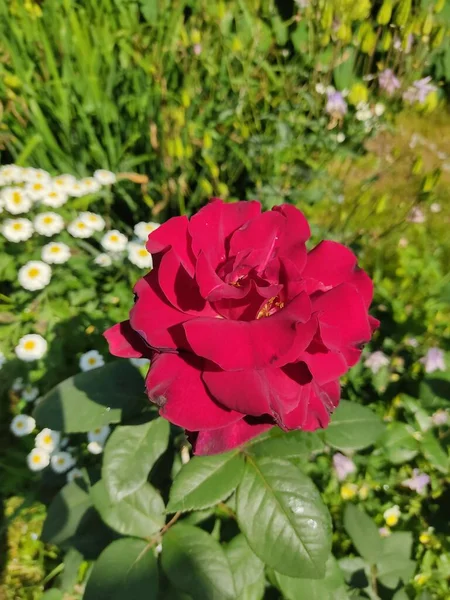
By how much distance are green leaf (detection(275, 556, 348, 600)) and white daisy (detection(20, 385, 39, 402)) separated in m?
0.92

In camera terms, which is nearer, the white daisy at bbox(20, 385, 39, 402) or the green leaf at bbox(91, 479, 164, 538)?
the green leaf at bbox(91, 479, 164, 538)

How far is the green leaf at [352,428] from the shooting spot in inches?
27.6

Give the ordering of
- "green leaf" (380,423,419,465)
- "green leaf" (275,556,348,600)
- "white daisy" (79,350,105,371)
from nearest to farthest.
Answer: "green leaf" (275,556,348,600) < "green leaf" (380,423,419,465) < "white daisy" (79,350,105,371)

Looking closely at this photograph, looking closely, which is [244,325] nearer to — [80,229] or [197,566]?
[197,566]

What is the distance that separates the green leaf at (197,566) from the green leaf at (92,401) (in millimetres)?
199

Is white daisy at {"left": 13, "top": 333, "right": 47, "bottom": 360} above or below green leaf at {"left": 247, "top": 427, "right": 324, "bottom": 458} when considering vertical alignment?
below

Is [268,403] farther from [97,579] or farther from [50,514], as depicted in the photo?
[50,514]

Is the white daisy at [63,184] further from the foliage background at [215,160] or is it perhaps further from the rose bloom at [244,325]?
the rose bloom at [244,325]

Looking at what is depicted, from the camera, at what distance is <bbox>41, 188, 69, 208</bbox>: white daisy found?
154cm

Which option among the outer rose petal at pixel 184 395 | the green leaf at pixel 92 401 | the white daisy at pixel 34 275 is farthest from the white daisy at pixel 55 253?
the outer rose petal at pixel 184 395

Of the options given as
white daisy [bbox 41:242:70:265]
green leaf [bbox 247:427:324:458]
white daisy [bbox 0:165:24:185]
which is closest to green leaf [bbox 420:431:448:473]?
green leaf [bbox 247:427:324:458]

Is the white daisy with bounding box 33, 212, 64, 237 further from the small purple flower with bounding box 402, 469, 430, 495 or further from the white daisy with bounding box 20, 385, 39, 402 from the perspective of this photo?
the small purple flower with bounding box 402, 469, 430, 495

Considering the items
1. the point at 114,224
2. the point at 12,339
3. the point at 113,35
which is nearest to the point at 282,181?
the point at 114,224

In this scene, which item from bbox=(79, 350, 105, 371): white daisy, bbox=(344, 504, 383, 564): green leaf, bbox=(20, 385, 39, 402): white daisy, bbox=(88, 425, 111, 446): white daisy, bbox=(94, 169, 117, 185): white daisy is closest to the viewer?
bbox=(344, 504, 383, 564): green leaf
